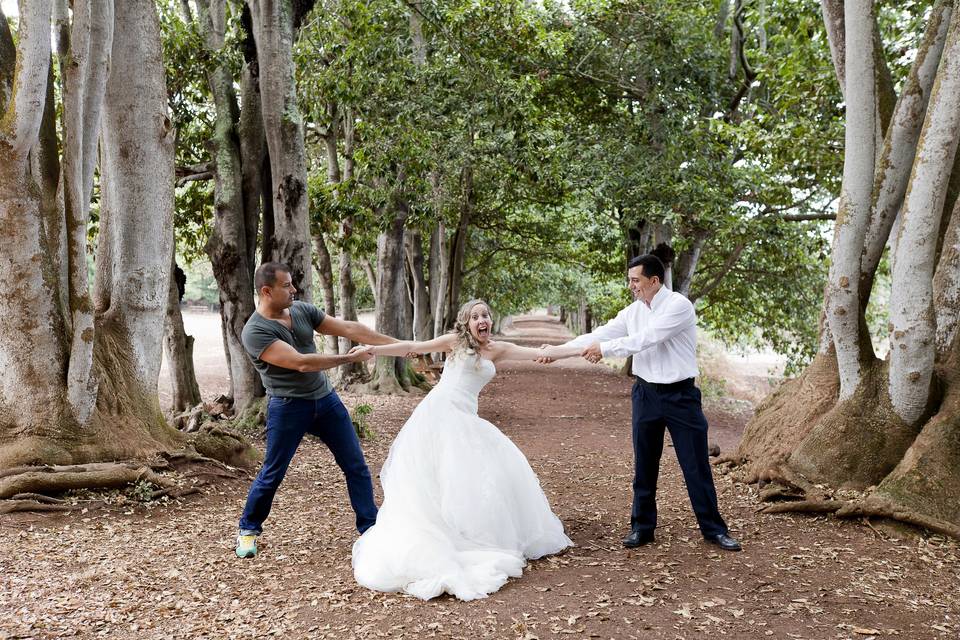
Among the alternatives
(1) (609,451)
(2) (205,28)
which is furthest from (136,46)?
(1) (609,451)

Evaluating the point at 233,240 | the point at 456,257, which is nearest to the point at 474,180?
the point at 456,257

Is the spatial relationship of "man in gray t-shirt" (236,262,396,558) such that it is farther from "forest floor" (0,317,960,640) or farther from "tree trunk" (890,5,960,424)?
"tree trunk" (890,5,960,424)

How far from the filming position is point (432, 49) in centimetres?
1488

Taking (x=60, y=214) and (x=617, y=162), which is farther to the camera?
(x=617, y=162)

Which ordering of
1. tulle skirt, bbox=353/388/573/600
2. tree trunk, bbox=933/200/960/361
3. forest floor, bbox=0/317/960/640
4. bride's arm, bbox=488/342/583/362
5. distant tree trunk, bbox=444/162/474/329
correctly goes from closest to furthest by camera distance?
forest floor, bbox=0/317/960/640 → tulle skirt, bbox=353/388/573/600 → bride's arm, bbox=488/342/583/362 → tree trunk, bbox=933/200/960/361 → distant tree trunk, bbox=444/162/474/329

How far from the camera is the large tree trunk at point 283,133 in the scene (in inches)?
391

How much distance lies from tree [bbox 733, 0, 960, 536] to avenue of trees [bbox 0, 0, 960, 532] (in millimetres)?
24

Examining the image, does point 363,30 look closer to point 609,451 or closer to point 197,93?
point 197,93

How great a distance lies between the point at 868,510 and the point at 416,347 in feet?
13.0

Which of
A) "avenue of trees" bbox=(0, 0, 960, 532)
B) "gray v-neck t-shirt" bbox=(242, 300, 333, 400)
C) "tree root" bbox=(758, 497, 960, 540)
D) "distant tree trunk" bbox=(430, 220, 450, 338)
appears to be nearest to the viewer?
"gray v-neck t-shirt" bbox=(242, 300, 333, 400)

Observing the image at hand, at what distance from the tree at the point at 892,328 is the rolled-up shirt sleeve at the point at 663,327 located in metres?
2.20

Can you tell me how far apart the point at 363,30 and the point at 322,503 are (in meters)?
7.68

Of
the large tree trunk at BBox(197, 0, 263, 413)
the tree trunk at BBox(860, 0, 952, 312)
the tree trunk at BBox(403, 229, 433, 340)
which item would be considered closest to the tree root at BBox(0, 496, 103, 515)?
the large tree trunk at BBox(197, 0, 263, 413)

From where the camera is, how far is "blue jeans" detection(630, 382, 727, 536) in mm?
5410
